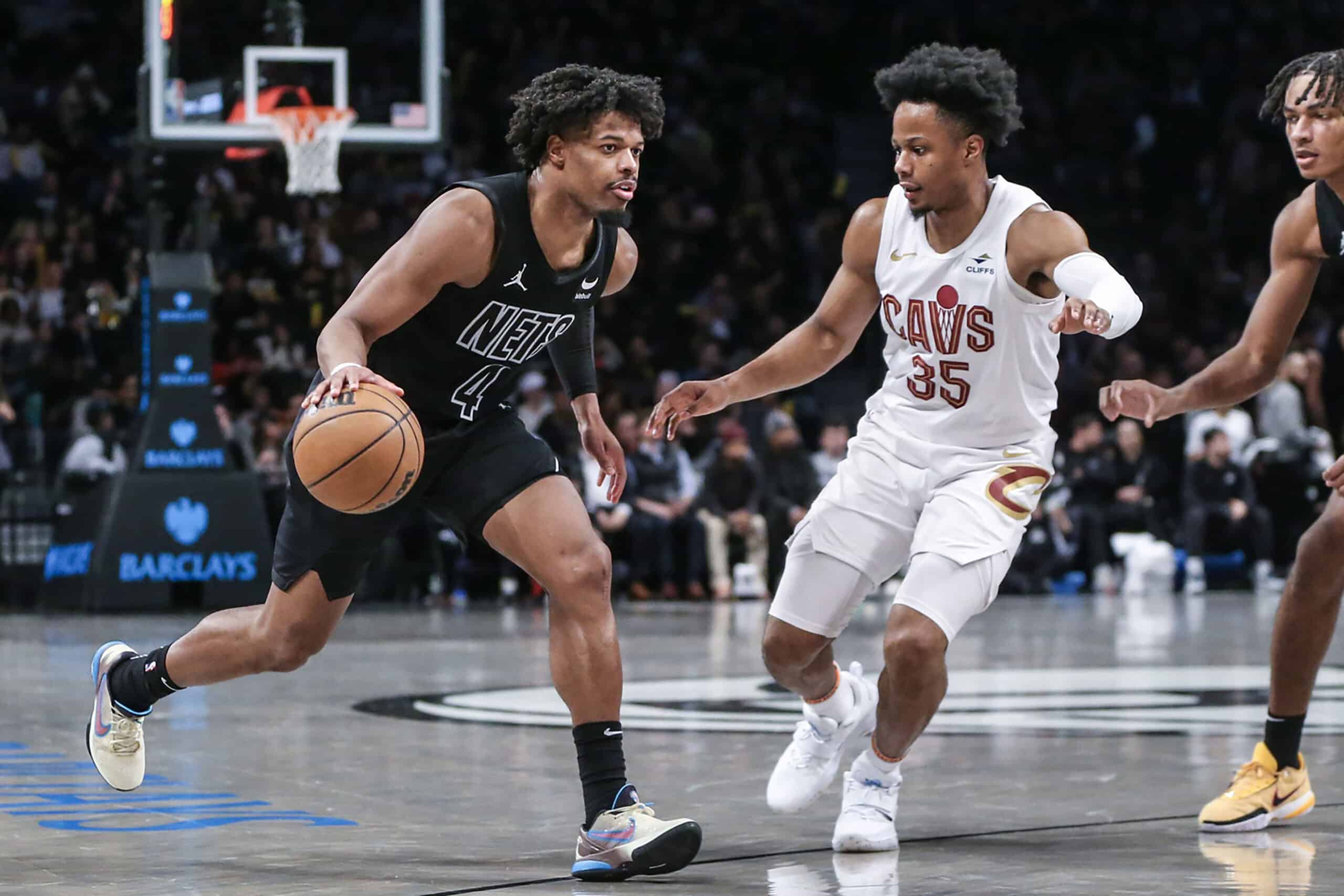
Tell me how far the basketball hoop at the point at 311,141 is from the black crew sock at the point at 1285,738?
29.3 ft

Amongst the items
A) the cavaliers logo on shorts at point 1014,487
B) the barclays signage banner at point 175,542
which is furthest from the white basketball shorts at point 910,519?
the barclays signage banner at point 175,542

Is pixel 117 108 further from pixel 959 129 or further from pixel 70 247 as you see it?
pixel 959 129

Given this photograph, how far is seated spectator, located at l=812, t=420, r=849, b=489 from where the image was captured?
16438mm

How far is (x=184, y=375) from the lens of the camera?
46.1 feet

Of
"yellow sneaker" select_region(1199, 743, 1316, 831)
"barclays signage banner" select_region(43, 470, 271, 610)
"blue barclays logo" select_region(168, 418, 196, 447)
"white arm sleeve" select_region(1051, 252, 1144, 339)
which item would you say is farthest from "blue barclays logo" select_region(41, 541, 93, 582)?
"white arm sleeve" select_region(1051, 252, 1144, 339)

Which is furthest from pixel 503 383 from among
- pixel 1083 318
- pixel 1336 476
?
pixel 1336 476

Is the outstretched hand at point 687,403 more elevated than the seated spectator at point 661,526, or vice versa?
the outstretched hand at point 687,403

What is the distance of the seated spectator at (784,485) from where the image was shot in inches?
642

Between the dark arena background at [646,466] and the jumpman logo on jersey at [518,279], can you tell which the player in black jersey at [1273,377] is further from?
the jumpman logo on jersey at [518,279]

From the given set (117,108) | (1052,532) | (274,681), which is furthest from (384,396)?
(117,108)

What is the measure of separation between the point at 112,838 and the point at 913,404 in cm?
238

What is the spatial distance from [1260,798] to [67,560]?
1079cm

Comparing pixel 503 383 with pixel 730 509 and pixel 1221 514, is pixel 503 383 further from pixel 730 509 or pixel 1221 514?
pixel 1221 514

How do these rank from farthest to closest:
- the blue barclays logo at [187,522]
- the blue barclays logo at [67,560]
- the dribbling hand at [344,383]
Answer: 1. the blue barclays logo at [67,560]
2. the blue barclays logo at [187,522]
3. the dribbling hand at [344,383]
